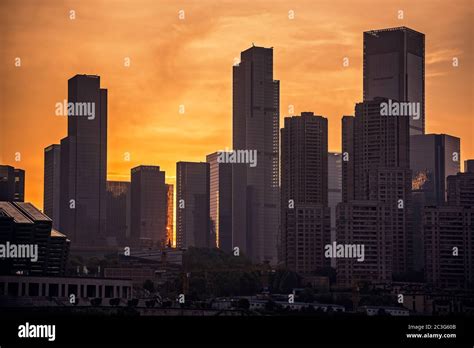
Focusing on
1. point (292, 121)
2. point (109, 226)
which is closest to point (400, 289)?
point (292, 121)

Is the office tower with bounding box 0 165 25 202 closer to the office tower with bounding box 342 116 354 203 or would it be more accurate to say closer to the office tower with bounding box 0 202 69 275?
the office tower with bounding box 0 202 69 275

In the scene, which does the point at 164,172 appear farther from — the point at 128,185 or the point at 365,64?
the point at 365,64

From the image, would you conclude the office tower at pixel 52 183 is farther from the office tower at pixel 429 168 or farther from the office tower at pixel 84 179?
the office tower at pixel 429 168

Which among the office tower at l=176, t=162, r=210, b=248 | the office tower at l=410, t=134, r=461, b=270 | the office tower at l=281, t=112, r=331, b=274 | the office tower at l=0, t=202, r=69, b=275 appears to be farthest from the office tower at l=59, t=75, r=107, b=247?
the office tower at l=410, t=134, r=461, b=270

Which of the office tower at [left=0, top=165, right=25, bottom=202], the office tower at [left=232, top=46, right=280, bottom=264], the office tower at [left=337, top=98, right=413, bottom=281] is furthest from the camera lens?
the office tower at [left=232, top=46, right=280, bottom=264]

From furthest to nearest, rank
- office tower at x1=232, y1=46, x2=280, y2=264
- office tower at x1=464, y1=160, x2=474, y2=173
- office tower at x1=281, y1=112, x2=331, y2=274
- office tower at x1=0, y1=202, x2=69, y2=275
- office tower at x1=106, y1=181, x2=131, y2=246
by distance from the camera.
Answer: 1. office tower at x1=106, y1=181, x2=131, y2=246
2. office tower at x1=232, y1=46, x2=280, y2=264
3. office tower at x1=281, y1=112, x2=331, y2=274
4. office tower at x1=464, y1=160, x2=474, y2=173
5. office tower at x1=0, y1=202, x2=69, y2=275

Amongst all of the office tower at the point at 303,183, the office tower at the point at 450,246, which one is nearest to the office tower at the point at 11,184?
the office tower at the point at 303,183
